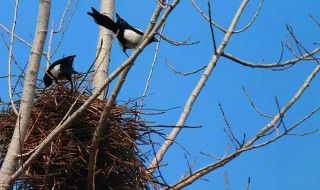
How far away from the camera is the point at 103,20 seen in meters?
4.13

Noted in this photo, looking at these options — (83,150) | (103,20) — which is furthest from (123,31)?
(83,150)

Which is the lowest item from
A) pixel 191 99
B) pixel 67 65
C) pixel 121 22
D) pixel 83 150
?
pixel 83 150

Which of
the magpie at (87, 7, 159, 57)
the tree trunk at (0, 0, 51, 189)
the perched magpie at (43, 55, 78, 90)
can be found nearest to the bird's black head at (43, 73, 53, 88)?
the perched magpie at (43, 55, 78, 90)

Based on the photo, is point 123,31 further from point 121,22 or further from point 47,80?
point 47,80

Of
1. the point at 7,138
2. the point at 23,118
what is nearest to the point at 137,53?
the point at 23,118

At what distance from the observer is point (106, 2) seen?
449cm

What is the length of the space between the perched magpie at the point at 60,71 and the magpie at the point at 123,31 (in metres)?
0.41

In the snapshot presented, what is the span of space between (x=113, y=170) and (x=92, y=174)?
23cm

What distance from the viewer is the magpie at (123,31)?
415 cm

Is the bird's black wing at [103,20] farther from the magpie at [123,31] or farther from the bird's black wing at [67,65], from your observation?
the bird's black wing at [67,65]

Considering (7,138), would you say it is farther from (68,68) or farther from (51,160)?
(68,68)

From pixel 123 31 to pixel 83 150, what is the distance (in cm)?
111

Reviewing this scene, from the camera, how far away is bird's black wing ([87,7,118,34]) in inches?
161

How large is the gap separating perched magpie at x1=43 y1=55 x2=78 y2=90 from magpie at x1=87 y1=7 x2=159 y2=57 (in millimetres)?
412
